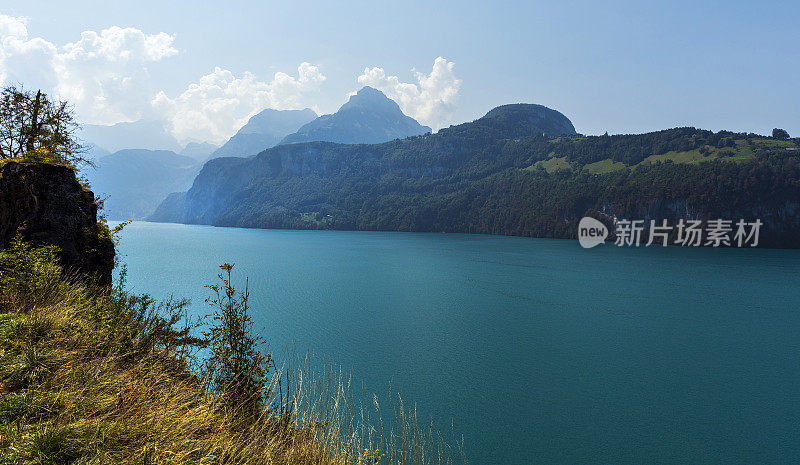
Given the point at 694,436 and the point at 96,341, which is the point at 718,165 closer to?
the point at 694,436

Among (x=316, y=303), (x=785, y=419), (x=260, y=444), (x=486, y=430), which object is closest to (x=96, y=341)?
(x=260, y=444)

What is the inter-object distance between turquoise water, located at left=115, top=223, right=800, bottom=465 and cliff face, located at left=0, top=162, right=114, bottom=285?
14249 millimetres

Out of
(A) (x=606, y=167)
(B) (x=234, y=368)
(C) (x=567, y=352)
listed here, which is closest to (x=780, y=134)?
(A) (x=606, y=167)

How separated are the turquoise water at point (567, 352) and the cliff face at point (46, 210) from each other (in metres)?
14.2

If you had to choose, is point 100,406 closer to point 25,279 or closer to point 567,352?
point 25,279

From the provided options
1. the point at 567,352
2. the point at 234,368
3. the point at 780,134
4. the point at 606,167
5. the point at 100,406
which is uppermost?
the point at 780,134

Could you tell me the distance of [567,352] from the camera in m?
25.1

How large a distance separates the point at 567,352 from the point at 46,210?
94.2 ft

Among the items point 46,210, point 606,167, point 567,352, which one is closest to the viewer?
point 46,210

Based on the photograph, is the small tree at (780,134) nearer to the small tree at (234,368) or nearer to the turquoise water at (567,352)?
the turquoise water at (567,352)

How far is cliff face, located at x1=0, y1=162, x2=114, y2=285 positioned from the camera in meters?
11.8

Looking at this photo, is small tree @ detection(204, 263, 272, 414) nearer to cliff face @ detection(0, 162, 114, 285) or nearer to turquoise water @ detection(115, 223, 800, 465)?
cliff face @ detection(0, 162, 114, 285)

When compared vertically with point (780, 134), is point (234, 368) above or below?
below

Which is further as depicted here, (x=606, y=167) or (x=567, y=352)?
(x=606, y=167)
